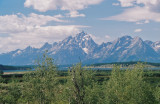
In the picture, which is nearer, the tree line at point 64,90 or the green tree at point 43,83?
the green tree at point 43,83

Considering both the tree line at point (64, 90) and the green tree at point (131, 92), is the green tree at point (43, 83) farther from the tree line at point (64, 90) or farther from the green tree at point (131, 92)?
the green tree at point (131, 92)

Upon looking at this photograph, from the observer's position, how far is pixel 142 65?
241 feet

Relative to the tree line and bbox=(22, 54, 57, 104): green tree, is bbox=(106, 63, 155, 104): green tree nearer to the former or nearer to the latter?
the tree line

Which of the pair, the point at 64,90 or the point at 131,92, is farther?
the point at 131,92

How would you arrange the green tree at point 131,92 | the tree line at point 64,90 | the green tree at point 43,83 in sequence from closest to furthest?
1. the green tree at point 43,83
2. the tree line at point 64,90
3. the green tree at point 131,92

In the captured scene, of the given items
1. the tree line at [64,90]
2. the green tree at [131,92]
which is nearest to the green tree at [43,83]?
the tree line at [64,90]

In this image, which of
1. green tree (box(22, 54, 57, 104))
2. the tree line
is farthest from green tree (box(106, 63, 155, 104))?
green tree (box(22, 54, 57, 104))

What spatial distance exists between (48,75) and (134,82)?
30.0 m

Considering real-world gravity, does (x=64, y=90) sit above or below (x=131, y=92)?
above

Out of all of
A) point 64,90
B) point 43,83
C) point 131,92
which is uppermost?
point 43,83

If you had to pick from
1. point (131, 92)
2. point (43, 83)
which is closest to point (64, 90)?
point (43, 83)

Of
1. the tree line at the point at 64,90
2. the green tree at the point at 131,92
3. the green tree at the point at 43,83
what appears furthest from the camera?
the green tree at the point at 131,92

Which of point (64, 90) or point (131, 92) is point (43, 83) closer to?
point (64, 90)

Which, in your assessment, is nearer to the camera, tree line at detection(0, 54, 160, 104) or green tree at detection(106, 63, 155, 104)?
tree line at detection(0, 54, 160, 104)
